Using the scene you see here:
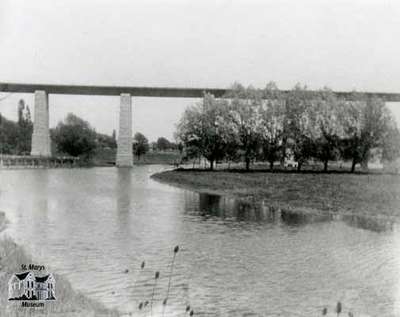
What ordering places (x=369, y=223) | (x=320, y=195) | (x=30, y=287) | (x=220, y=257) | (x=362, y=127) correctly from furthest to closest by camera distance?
1. (x=362, y=127)
2. (x=320, y=195)
3. (x=369, y=223)
4. (x=220, y=257)
5. (x=30, y=287)

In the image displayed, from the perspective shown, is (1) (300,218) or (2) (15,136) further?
(2) (15,136)

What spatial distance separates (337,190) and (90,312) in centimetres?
2535

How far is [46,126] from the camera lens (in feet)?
280

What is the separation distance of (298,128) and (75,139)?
49.5m

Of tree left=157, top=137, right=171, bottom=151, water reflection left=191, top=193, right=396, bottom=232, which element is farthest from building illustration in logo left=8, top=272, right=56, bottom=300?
tree left=157, top=137, right=171, bottom=151

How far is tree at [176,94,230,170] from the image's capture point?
6147 centimetres

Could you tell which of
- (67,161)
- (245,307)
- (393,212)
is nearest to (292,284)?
(245,307)

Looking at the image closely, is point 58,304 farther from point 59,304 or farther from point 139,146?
point 139,146

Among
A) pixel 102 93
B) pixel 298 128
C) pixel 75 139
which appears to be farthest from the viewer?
pixel 75 139

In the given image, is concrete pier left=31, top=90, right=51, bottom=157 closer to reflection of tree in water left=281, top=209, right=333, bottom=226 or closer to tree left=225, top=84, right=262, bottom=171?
tree left=225, top=84, right=262, bottom=171

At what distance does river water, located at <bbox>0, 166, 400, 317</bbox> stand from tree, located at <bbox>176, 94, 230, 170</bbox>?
37.6m

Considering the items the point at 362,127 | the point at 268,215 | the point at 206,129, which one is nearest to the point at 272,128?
the point at 206,129

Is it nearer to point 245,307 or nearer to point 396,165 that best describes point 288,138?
point 396,165

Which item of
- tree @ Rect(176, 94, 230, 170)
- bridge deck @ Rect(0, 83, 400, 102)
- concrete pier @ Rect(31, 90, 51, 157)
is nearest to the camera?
tree @ Rect(176, 94, 230, 170)
